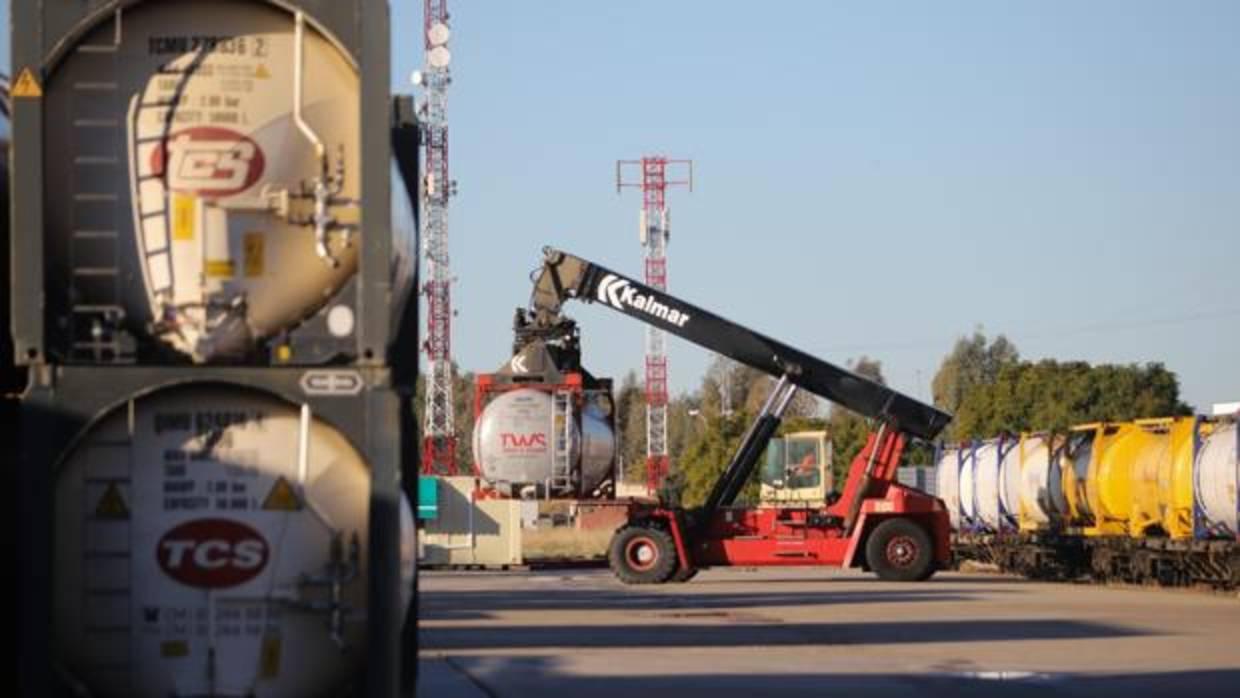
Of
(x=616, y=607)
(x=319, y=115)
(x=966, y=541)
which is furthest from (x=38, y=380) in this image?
(x=966, y=541)

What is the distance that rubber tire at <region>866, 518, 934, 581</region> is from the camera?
113 ft

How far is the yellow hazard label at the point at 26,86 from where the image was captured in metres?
9.44

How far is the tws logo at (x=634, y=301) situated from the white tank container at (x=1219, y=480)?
8778 mm

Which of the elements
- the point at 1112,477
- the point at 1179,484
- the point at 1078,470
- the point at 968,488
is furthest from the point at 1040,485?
the point at 1179,484

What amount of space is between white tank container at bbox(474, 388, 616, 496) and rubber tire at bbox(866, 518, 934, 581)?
552 cm


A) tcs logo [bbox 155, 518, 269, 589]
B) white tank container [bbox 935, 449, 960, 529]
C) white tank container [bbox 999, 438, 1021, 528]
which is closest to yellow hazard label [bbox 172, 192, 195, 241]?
tcs logo [bbox 155, 518, 269, 589]

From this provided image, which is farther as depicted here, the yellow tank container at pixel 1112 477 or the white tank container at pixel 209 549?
the yellow tank container at pixel 1112 477

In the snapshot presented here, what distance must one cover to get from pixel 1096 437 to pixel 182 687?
32.2 m

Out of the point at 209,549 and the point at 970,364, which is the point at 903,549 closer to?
the point at 209,549

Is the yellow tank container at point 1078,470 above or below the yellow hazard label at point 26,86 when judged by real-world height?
below

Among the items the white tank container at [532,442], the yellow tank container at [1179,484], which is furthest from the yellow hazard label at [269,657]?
the yellow tank container at [1179,484]

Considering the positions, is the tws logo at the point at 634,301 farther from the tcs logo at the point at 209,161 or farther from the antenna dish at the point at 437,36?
the antenna dish at the point at 437,36

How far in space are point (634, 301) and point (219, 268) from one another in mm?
24813

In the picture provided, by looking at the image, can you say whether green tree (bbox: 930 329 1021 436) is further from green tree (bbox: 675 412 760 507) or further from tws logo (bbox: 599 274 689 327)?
tws logo (bbox: 599 274 689 327)
